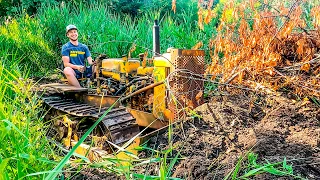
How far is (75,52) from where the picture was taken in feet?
22.4

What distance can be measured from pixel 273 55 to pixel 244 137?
903 millimetres

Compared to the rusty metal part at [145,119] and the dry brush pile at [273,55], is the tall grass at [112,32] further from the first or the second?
the dry brush pile at [273,55]

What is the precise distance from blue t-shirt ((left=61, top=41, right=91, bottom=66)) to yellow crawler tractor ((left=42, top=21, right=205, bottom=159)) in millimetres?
861

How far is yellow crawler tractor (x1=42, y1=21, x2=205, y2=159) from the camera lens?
173 inches

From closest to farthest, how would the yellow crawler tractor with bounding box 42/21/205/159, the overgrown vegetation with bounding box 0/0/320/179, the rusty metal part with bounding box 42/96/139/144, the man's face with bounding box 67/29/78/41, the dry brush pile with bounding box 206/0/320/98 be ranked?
the overgrown vegetation with bounding box 0/0/320/179
the dry brush pile with bounding box 206/0/320/98
the yellow crawler tractor with bounding box 42/21/205/159
the rusty metal part with bounding box 42/96/139/144
the man's face with bounding box 67/29/78/41

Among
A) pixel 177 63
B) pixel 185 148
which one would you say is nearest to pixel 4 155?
pixel 185 148

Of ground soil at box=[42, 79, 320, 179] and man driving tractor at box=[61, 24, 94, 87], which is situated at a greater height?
man driving tractor at box=[61, 24, 94, 87]

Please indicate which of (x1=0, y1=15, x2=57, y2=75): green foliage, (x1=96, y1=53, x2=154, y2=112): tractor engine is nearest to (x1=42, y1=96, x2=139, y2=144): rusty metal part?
(x1=96, y1=53, x2=154, y2=112): tractor engine

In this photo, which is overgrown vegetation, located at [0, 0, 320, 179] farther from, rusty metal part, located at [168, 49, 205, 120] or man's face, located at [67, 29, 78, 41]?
man's face, located at [67, 29, 78, 41]

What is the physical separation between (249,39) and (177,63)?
3.09 ft

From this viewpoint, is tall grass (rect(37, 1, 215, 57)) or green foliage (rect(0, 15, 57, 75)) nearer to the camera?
tall grass (rect(37, 1, 215, 57))

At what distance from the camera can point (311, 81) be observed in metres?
3.67

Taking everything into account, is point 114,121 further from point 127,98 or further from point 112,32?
point 112,32

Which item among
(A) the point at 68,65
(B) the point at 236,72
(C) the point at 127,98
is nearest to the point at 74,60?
(A) the point at 68,65
